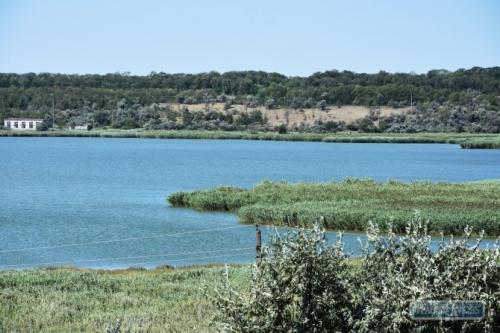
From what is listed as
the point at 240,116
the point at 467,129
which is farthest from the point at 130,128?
the point at 467,129

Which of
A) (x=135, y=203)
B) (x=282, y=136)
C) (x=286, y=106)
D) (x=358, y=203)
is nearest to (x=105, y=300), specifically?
(x=358, y=203)

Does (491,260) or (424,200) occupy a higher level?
Answer: (491,260)

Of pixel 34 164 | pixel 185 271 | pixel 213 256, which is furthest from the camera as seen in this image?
pixel 34 164

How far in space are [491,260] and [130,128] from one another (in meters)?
173

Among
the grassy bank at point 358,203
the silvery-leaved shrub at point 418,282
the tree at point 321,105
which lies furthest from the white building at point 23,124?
the silvery-leaved shrub at point 418,282

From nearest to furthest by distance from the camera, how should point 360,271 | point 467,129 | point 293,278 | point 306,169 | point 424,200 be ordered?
1. point 293,278
2. point 360,271
3. point 424,200
4. point 306,169
5. point 467,129

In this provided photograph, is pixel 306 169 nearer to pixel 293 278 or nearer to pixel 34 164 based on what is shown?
pixel 34 164

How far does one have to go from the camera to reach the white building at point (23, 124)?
594 ft

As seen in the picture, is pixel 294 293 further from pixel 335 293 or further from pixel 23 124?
pixel 23 124

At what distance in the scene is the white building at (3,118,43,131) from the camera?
181 meters

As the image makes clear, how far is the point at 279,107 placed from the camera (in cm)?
19188

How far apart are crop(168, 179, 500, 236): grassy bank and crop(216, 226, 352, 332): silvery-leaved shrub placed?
19906 mm

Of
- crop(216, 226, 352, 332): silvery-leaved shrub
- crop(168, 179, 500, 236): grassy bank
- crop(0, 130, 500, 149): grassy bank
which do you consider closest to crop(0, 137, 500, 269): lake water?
crop(168, 179, 500, 236): grassy bank

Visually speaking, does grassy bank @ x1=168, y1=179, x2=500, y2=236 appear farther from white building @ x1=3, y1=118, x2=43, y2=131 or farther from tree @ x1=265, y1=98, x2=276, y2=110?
tree @ x1=265, y1=98, x2=276, y2=110
